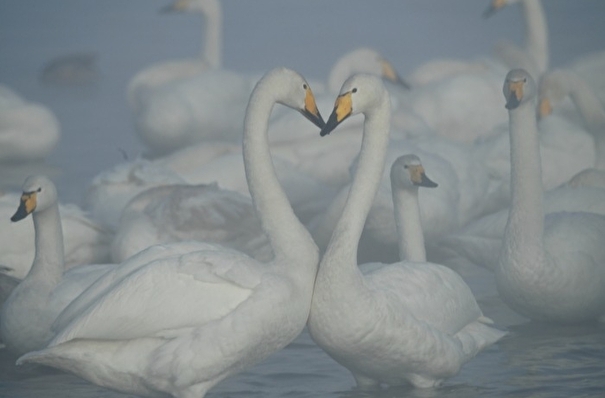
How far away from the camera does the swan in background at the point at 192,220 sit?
7.73m

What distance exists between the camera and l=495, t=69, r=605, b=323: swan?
6535 mm

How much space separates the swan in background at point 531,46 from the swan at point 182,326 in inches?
328

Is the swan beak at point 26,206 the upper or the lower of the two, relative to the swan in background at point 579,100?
lower

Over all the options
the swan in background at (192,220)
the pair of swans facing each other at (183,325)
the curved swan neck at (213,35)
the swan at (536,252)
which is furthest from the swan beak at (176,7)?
the pair of swans facing each other at (183,325)

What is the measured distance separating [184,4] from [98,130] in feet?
5.56

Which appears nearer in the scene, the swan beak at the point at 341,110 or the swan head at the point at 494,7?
the swan beak at the point at 341,110

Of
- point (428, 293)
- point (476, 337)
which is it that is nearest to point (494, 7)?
point (476, 337)

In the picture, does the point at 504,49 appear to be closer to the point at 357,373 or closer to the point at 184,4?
the point at 184,4

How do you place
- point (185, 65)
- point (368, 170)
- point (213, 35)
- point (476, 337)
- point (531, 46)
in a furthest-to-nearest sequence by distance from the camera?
point (213, 35) < point (531, 46) < point (185, 65) < point (476, 337) < point (368, 170)

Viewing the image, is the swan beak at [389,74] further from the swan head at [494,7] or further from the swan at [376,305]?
the swan at [376,305]

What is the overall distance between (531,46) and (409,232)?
7217 mm

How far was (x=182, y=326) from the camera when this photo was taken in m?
5.09

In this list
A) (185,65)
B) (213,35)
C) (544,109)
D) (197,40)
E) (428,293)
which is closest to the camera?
(428,293)

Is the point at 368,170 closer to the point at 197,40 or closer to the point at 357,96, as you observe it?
the point at 357,96
